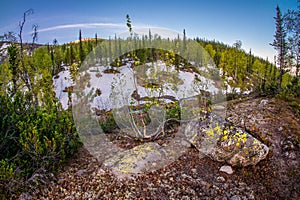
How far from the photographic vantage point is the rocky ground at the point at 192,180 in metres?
4.50

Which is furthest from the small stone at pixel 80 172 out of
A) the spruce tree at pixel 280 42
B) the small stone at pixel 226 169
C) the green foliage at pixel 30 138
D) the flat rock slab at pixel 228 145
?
the spruce tree at pixel 280 42

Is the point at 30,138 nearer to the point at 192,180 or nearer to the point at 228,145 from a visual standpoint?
the point at 192,180

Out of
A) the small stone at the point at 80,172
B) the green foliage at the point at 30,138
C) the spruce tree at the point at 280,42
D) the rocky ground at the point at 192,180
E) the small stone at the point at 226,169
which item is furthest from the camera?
the spruce tree at the point at 280,42

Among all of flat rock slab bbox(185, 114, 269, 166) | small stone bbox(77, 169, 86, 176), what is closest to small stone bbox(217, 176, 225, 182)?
flat rock slab bbox(185, 114, 269, 166)

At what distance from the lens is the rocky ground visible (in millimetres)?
4496

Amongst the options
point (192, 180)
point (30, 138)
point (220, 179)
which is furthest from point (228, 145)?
point (30, 138)

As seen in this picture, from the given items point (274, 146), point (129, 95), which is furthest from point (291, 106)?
point (129, 95)

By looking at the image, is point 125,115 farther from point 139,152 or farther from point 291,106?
point 291,106

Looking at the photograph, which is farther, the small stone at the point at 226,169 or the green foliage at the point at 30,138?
the small stone at the point at 226,169

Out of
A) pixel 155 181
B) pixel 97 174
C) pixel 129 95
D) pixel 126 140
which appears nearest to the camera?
pixel 155 181

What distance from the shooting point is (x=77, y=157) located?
618 cm

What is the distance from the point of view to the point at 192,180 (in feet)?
16.0

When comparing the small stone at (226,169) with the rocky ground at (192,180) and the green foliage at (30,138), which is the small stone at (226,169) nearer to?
the rocky ground at (192,180)

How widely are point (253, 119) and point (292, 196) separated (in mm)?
3226
